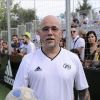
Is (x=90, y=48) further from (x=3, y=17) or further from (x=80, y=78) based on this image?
(x=3, y=17)

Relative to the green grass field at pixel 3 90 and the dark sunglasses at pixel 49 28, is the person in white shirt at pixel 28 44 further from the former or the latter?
the dark sunglasses at pixel 49 28

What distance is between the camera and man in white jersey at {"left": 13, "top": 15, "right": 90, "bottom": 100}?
3533 millimetres

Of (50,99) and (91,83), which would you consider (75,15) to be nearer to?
(91,83)

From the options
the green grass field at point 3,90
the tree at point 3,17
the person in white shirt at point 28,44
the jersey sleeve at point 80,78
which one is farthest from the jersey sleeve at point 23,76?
the tree at point 3,17

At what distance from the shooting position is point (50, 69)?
354 cm

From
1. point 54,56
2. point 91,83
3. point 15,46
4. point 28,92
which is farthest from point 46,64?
point 15,46

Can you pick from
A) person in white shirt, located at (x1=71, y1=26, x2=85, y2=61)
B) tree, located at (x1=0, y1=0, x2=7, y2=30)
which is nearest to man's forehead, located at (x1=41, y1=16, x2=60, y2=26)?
person in white shirt, located at (x1=71, y1=26, x2=85, y2=61)

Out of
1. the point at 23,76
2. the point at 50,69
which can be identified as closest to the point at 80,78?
the point at 50,69

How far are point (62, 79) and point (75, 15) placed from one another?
11.3 m

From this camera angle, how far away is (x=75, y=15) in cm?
1467

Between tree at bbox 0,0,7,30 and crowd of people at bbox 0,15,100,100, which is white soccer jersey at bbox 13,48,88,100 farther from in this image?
tree at bbox 0,0,7,30

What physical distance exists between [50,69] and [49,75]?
6 cm

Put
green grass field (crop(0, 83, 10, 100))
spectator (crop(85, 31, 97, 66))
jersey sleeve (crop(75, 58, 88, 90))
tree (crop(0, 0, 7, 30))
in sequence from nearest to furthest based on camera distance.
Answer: jersey sleeve (crop(75, 58, 88, 90)), spectator (crop(85, 31, 97, 66)), green grass field (crop(0, 83, 10, 100)), tree (crop(0, 0, 7, 30))

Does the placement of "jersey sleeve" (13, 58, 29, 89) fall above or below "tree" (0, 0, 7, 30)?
below
